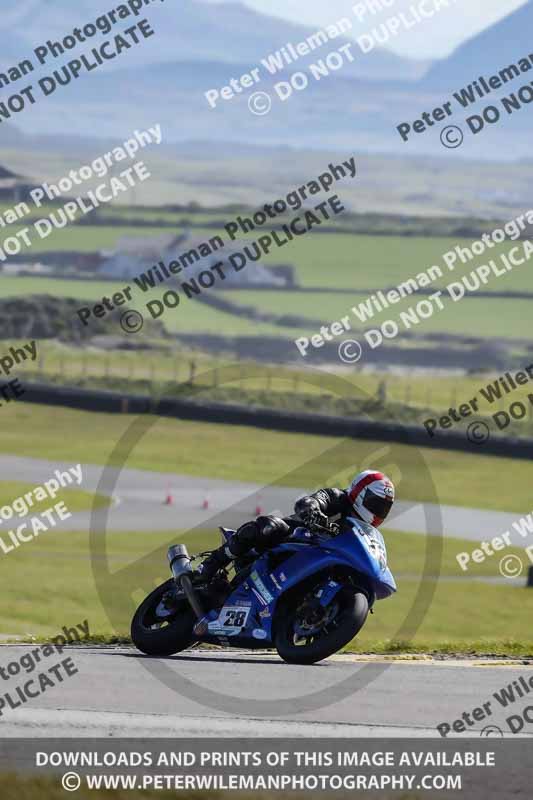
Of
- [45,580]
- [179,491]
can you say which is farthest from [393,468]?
[45,580]

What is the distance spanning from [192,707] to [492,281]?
170410 mm

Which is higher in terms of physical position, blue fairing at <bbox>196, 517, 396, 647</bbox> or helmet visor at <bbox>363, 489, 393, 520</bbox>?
helmet visor at <bbox>363, 489, 393, 520</bbox>

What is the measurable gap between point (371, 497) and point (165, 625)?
1.99 meters

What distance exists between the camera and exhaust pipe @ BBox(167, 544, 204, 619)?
1138cm

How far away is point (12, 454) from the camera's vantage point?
5584 cm

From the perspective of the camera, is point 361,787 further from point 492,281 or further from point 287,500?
point 492,281
